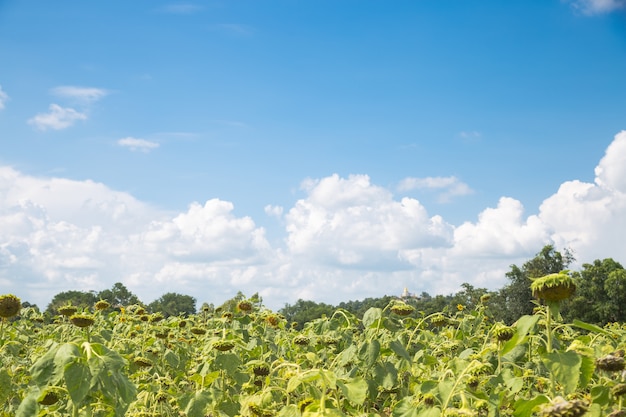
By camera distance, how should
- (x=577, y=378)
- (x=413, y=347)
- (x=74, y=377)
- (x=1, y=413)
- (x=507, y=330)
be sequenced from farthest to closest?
1. (x=413, y=347)
2. (x=1, y=413)
3. (x=507, y=330)
4. (x=74, y=377)
5. (x=577, y=378)

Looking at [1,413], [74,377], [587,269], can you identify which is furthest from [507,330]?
[587,269]

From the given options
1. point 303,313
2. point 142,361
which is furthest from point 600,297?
point 142,361

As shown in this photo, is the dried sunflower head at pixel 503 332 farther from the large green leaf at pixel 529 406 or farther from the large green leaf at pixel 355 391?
the large green leaf at pixel 355 391

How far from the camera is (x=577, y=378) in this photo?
253 centimetres

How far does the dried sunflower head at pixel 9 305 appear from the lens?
18.0 feet

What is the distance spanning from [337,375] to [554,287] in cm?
154

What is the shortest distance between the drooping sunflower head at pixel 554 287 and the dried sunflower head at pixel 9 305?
4.55m

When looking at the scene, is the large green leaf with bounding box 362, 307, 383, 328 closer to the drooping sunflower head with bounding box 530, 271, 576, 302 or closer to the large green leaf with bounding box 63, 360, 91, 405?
the drooping sunflower head with bounding box 530, 271, 576, 302

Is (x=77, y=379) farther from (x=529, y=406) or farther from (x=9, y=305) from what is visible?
(x=9, y=305)

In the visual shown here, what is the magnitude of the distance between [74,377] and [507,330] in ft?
8.05

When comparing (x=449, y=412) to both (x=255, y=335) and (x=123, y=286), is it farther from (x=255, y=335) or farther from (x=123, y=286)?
(x=123, y=286)

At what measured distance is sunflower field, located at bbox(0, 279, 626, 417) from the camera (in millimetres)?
2643

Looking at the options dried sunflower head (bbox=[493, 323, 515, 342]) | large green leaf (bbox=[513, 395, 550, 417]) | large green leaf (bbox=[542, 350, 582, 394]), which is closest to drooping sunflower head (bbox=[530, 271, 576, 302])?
large green leaf (bbox=[542, 350, 582, 394])

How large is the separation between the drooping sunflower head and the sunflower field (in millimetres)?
22
